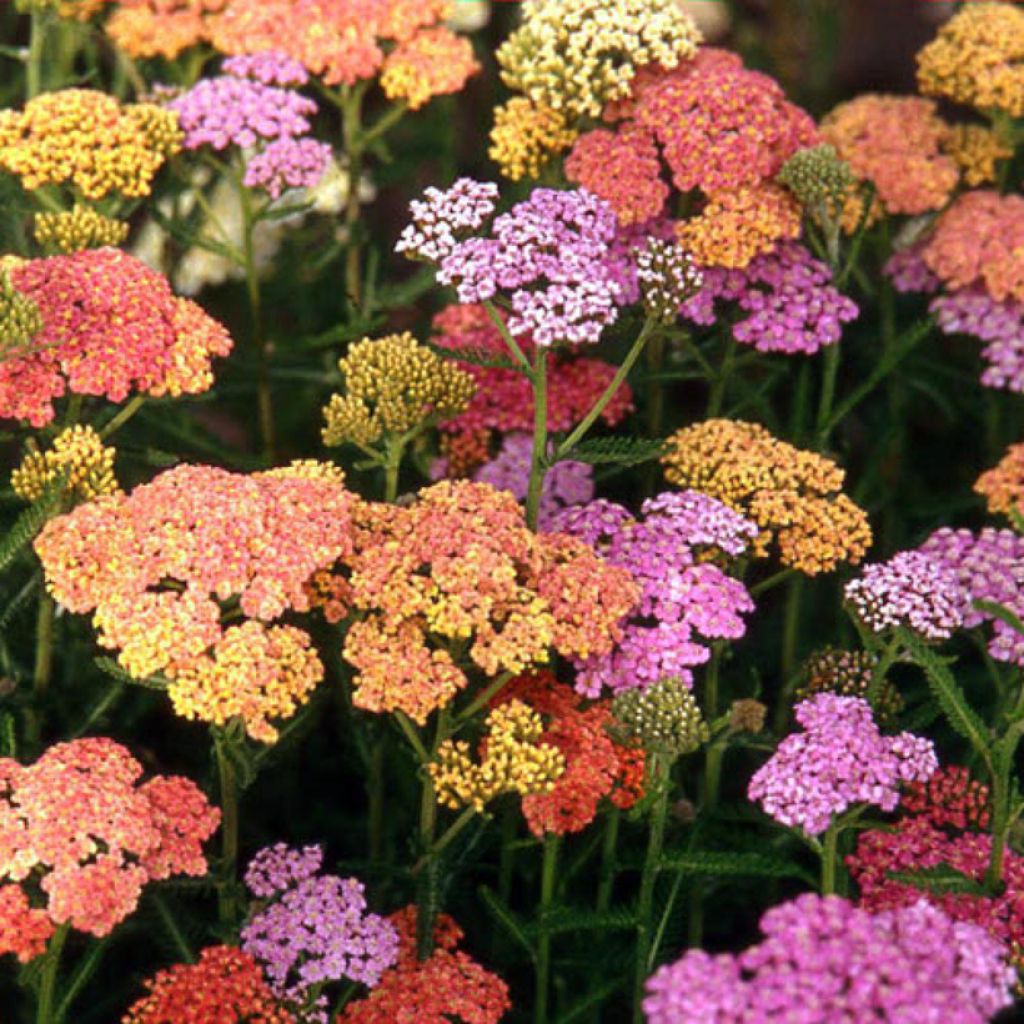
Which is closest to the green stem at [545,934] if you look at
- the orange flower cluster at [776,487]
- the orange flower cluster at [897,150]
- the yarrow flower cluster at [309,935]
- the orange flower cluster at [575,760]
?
the orange flower cluster at [575,760]

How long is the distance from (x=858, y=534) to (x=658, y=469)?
0.72 m

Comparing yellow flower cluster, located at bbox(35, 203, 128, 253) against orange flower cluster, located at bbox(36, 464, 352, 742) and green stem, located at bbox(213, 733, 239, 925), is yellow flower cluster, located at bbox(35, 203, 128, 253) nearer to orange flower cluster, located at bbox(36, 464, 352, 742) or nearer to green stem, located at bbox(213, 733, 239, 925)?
orange flower cluster, located at bbox(36, 464, 352, 742)

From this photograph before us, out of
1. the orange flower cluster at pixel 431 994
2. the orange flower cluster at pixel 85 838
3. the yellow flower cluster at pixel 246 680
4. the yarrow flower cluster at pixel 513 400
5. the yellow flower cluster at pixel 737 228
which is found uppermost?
the yellow flower cluster at pixel 737 228

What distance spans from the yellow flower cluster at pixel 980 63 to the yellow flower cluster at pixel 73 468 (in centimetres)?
257

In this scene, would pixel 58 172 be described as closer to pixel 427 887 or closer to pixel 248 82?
pixel 248 82

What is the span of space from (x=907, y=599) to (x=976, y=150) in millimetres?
1800

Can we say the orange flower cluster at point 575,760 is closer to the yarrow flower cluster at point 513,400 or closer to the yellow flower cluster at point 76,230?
the yarrow flower cluster at point 513,400

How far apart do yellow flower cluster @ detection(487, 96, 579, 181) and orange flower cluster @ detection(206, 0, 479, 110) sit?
33 cm

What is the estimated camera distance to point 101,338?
3730mm

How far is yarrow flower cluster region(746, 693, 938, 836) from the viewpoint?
331 cm

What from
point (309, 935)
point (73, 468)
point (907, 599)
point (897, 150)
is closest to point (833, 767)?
point (907, 599)

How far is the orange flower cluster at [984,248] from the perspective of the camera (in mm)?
4492

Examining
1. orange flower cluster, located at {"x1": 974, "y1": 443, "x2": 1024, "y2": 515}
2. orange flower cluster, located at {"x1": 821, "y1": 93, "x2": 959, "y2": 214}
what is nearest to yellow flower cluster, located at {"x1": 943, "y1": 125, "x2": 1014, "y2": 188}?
orange flower cluster, located at {"x1": 821, "y1": 93, "x2": 959, "y2": 214}

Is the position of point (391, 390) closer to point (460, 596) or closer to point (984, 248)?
point (460, 596)
